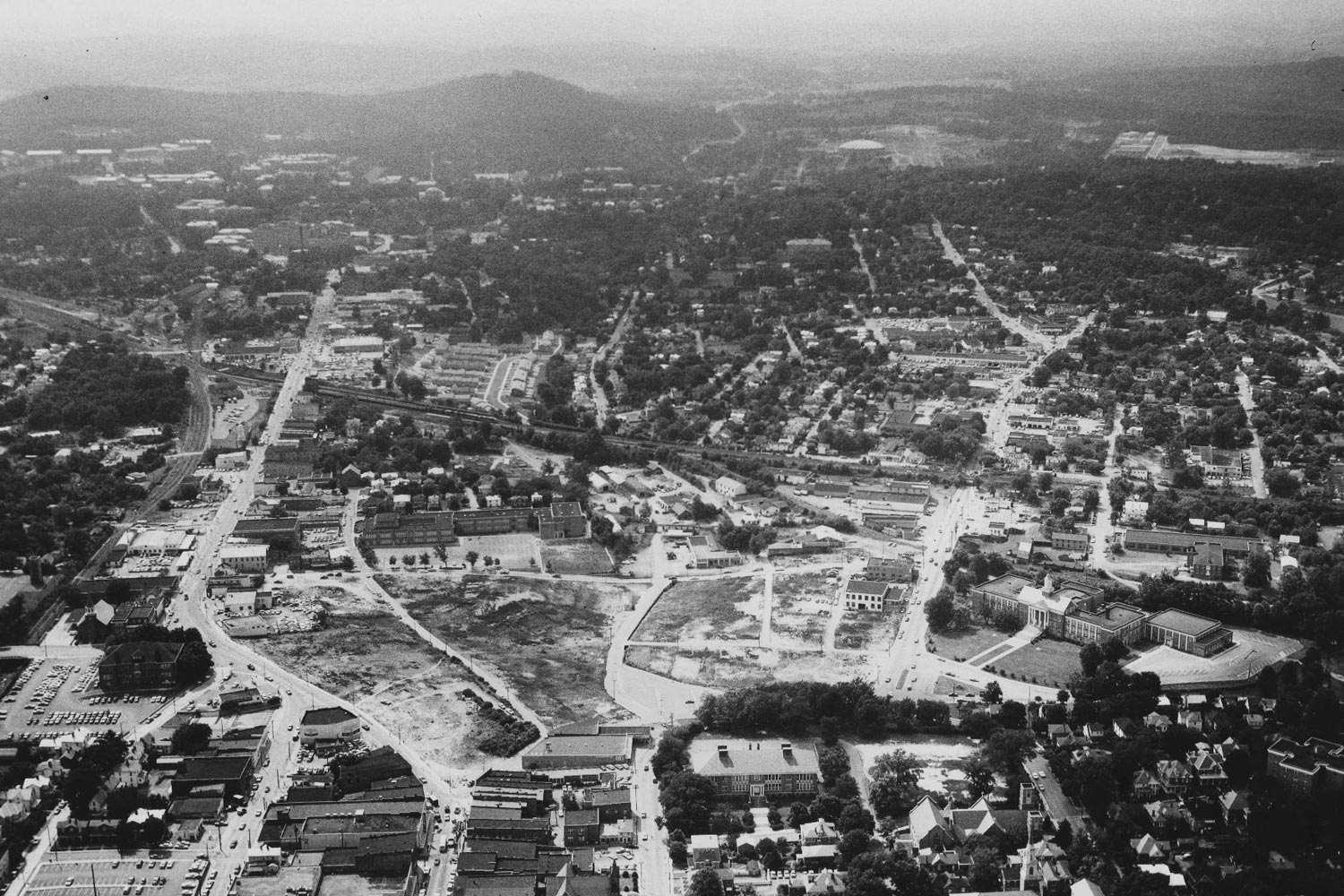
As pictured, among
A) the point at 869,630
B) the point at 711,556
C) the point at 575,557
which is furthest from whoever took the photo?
the point at 575,557

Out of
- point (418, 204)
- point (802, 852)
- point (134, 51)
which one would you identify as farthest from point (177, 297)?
point (134, 51)

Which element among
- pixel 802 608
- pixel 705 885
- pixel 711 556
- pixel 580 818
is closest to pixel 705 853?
pixel 705 885

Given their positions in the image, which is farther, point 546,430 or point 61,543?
point 546,430

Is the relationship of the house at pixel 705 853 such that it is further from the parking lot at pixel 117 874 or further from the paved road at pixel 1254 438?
the paved road at pixel 1254 438

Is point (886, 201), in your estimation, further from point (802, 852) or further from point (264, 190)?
point (802, 852)

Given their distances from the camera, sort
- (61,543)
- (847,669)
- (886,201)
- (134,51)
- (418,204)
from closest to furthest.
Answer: (847,669) → (61,543) → (886,201) → (418,204) → (134,51)

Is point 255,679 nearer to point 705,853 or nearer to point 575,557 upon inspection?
point 575,557

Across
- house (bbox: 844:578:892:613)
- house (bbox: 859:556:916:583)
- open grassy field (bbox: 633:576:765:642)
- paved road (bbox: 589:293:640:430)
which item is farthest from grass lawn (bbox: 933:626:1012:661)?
paved road (bbox: 589:293:640:430)
